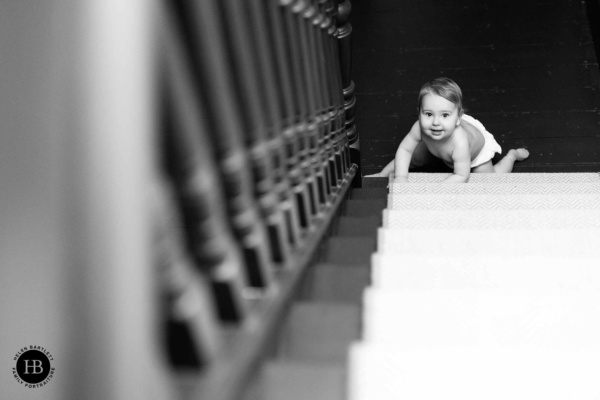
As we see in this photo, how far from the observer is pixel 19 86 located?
0.65 metres

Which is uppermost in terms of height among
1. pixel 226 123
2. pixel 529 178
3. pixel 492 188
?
pixel 226 123

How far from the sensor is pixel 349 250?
1.73m

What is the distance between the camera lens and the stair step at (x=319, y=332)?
1197 mm

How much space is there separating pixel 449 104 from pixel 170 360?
247cm

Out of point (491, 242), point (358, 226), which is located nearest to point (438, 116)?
point (358, 226)

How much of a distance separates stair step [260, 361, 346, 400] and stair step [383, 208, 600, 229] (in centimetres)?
96

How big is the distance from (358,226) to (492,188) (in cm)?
84

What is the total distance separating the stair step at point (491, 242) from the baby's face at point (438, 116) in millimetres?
1313

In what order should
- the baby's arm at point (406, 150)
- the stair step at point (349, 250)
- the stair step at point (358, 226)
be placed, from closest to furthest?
the stair step at point (349, 250)
the stair step at point (358, 226)
the baby's arm at point (406, 150)

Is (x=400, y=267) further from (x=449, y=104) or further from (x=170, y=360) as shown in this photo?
(x=449, y=104)

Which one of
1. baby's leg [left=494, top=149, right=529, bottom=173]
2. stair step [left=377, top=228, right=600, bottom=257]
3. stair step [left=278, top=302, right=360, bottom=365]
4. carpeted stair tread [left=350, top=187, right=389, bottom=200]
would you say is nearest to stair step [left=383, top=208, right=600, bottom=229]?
stair step [left=377, top=228, right=600, bottom=257]

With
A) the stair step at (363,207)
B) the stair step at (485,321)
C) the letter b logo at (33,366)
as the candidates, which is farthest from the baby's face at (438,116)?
the letter b logo at (33,366)

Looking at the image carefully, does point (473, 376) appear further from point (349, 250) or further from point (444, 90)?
point (444, 90)

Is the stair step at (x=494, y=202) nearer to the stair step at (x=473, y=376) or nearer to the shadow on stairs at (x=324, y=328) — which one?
the shadow on stairs at (x=324, y=328)
